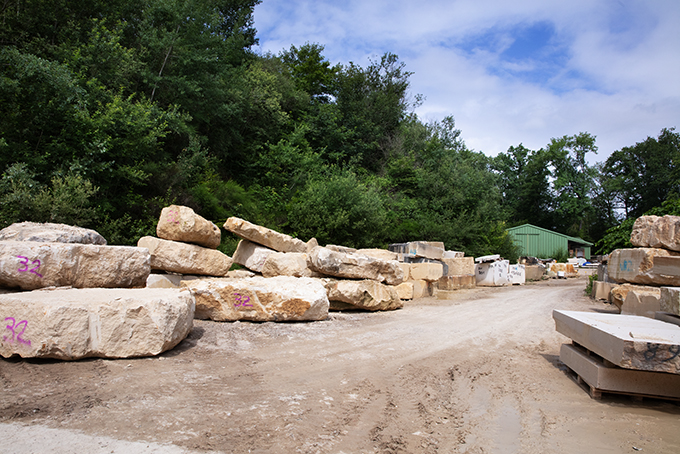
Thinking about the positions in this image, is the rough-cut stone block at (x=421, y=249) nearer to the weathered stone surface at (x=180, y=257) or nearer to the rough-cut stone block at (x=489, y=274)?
the rough-cut stone block at (x=489, y=274)

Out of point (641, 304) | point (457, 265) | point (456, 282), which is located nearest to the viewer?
point (641, 304)

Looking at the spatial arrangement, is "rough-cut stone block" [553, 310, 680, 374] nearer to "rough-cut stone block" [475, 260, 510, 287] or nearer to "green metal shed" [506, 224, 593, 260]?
"rough-cut stone block" [475, 260, 510, 287]

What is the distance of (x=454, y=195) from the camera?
74.6 ft

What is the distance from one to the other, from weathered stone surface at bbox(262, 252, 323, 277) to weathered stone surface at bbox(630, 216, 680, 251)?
308 inches

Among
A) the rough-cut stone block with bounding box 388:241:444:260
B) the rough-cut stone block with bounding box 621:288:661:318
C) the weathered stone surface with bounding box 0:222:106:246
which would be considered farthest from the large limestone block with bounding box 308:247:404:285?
the rough-cut stone block with bounding box 388:241:444:260

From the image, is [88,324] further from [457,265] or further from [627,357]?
[457,265]

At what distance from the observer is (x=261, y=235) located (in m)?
9.33

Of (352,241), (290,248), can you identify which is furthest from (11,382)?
(352,241)

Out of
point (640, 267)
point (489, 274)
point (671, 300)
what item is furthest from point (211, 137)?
point (671, 300)

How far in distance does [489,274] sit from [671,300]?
12760 millimetres

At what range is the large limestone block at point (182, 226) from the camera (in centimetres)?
761

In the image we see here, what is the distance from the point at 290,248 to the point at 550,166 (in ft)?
151

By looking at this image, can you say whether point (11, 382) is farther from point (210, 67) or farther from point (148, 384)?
point (210, 67)

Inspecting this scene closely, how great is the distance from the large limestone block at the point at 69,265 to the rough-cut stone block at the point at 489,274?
1492 centimetres
